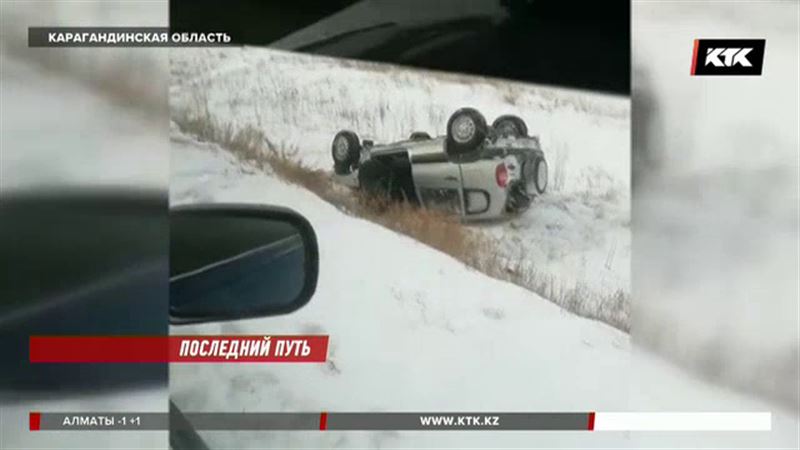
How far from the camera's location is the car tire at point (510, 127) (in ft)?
6.61

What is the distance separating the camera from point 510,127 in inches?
79.5

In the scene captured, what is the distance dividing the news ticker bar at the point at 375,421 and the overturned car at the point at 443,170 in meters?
0.47

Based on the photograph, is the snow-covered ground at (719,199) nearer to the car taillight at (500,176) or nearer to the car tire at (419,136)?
the car taillight at (500,176)

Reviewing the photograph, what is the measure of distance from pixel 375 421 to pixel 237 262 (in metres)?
0.48

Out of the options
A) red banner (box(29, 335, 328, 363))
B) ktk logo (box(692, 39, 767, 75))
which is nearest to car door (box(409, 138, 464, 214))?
red banner (box(29, 335, 328, 363))

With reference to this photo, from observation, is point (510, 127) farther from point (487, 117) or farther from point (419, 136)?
point (419, 136)

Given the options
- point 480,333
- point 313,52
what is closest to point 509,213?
point 480,333

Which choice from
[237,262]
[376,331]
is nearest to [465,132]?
[376,331]

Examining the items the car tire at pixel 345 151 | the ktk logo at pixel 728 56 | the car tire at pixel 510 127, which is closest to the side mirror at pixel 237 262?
the car tire at pixel 345 151

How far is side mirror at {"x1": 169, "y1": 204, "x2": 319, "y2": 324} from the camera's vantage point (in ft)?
6.50

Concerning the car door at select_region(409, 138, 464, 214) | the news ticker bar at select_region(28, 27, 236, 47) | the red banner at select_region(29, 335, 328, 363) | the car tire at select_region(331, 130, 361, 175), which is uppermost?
the news ticker bar at select_region(28, 27, 236, 47)

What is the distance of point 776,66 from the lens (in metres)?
2.05

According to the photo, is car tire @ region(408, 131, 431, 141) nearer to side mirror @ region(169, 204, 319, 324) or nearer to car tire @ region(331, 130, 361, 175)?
car tire @ region(331, 130, 361, 175)

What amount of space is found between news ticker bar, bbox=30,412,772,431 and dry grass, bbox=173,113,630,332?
24cm
